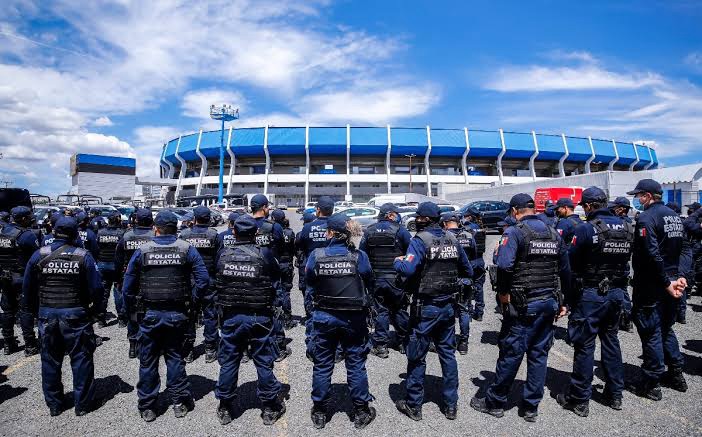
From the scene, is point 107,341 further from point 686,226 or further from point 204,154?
point 204,154

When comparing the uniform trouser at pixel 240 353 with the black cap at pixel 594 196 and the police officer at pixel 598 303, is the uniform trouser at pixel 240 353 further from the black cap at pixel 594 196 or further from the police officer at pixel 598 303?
the black cap at pixel 594 196

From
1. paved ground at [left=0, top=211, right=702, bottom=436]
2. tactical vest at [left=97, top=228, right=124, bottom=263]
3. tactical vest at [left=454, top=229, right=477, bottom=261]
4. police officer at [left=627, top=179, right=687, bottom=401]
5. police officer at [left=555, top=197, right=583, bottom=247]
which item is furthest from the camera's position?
tactical vest at [left=97, top=228, right=124, bottom=263]

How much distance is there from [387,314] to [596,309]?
2.60 m

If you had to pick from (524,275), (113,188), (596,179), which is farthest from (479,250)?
(113,188)

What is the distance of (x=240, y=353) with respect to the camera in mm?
3641

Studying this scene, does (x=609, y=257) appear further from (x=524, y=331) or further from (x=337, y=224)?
(x=337, y=224)

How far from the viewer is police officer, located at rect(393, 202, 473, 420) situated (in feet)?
11.9

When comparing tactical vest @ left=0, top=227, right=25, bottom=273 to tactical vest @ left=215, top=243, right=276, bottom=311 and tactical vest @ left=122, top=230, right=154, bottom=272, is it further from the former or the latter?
tactical vest @ left=215, top=243, right=276, bottom=311

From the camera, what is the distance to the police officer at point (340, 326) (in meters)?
3.50

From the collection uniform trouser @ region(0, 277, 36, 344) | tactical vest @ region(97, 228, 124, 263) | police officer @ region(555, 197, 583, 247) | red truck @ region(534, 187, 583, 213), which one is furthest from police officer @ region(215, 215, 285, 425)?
red truck @ region(534, 187, 583, 213)

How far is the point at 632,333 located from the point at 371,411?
4963 mm

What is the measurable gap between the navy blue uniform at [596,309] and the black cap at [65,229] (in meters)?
5.27

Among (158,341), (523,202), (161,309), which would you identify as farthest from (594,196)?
(158,341)

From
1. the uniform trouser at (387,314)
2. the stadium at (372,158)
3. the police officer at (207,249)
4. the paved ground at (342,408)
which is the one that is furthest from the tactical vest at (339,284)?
the stadium at (372,158)
